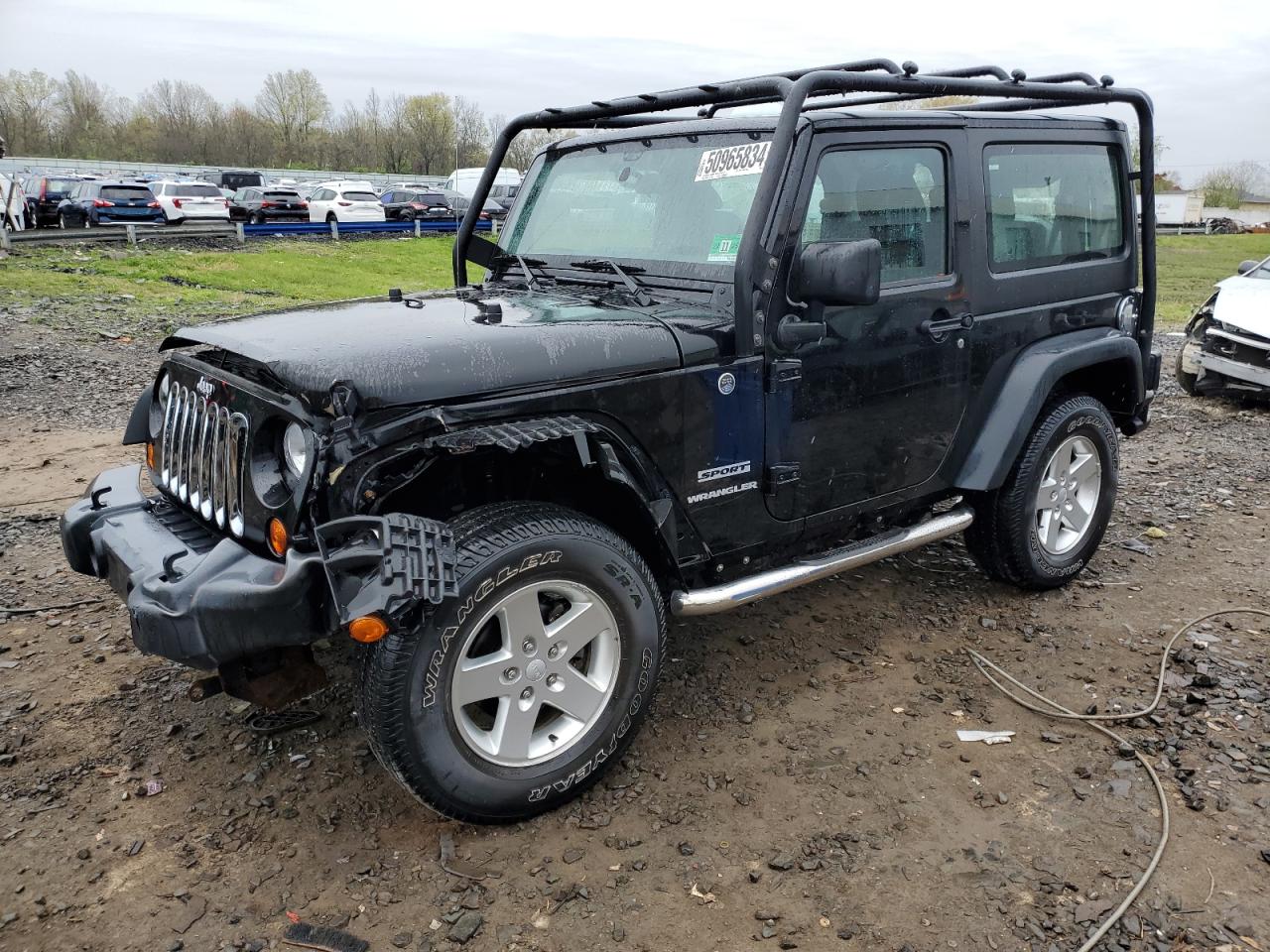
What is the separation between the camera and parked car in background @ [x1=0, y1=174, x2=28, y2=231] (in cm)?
2294

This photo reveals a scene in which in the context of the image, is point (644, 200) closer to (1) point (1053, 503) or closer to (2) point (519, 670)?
(2) point (519, 670)

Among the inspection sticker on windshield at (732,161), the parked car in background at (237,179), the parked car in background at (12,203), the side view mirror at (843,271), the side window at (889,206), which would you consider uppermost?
the parked car in background at (237,179)

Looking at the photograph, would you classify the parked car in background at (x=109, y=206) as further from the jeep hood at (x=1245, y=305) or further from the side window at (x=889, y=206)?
the side window at (x=889, y=206)

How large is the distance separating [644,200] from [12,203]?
25.7m

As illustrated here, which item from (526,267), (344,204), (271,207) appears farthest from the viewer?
(344,204)

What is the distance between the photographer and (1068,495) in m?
4.66

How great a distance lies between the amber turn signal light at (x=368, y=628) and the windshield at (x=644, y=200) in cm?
172

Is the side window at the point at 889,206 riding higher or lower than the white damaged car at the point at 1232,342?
higher

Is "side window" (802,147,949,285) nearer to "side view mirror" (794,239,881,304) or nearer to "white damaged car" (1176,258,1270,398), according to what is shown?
"side view mirror" (794,239,881,304)

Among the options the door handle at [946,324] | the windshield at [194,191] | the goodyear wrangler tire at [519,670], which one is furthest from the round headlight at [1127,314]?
the windshield at [194,191]

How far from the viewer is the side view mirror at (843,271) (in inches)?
121

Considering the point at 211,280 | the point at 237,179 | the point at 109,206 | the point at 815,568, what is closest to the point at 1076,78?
the point at 815,568

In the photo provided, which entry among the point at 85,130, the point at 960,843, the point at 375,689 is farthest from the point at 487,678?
the point at 85,130

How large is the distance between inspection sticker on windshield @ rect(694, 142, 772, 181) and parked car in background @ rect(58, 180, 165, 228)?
84.1 feet
